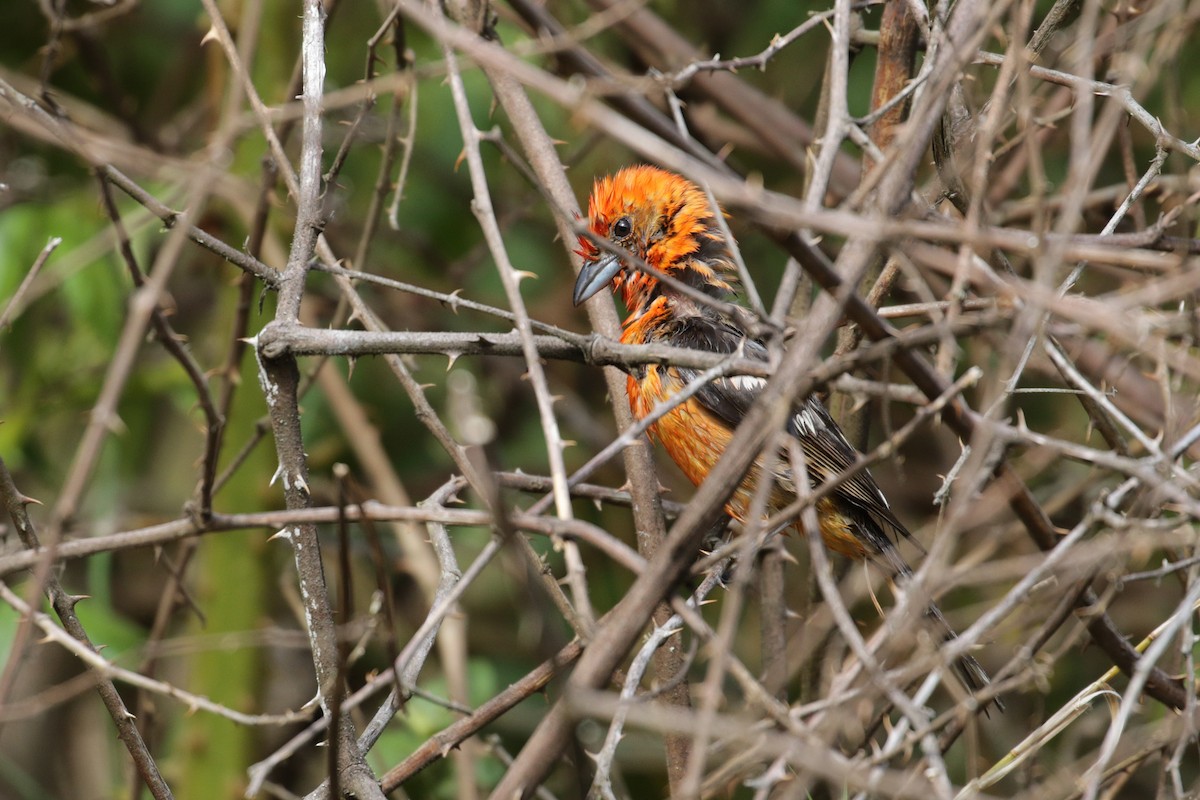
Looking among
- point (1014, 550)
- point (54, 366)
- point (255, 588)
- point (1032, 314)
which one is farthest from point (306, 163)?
point (1014, 550)

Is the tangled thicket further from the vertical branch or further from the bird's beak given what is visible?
the bird's beak

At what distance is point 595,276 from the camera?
13.5 feet

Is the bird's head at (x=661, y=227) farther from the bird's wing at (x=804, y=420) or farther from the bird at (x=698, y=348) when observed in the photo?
the bird's wing at (x=804, y=420)

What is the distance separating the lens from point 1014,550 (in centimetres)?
567

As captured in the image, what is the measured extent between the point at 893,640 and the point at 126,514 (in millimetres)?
4679

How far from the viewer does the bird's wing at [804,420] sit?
171 inches

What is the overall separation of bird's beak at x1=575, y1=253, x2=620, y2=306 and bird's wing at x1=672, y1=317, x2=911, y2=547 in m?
0.41

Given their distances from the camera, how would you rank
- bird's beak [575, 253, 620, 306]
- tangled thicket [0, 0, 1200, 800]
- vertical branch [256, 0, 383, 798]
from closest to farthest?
tangled thicket [0, 0, 1200, 800] < vertical branch [256, 0, 383, 798] < bird's beak [575, 253, 620, 306]

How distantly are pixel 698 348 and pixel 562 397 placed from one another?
1.99m

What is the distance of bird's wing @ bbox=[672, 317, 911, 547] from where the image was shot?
14.3 feet

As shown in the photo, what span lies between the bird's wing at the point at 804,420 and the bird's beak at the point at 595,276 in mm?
413

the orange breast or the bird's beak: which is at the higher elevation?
the bird's beak

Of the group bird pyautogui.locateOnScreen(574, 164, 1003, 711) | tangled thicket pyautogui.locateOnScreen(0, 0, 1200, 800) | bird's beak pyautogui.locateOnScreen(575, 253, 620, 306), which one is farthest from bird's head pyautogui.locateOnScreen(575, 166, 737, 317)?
bird's beak pyautogui.locateOnScreen(575, 253, 620, 306)

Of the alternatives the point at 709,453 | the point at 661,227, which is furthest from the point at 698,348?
the point at 661,227
